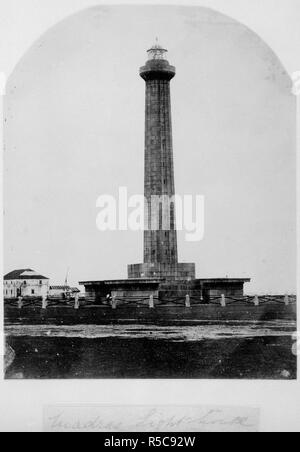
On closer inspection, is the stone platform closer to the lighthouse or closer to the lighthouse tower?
the lighthouse

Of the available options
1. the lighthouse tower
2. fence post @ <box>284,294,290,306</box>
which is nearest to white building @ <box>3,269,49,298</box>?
the lighthouse tower

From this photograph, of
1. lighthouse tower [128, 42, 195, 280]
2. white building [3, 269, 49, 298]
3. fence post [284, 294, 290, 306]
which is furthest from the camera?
lighthouse tower [128, 42, 195, 280]

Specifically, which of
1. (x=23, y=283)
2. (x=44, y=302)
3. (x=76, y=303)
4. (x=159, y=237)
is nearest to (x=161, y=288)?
(x=159, y=237)

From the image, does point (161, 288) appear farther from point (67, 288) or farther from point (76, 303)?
point (67, 288)

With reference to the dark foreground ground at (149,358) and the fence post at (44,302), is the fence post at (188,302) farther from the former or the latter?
the fence post at (44,302)

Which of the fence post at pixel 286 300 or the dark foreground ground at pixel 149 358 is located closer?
the dark foreground ground at pixel 149 358

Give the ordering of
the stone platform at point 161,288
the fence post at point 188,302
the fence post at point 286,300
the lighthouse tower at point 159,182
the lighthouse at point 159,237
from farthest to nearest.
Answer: the fence post at point 188,302 → the stone platform at point 161,288 → the lighthouse at point 159,237 → the lighthouse tower at point 159,182 → the fence post at point 286,300

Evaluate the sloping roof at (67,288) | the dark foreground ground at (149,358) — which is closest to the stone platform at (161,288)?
the sloping roof at (67,288)
